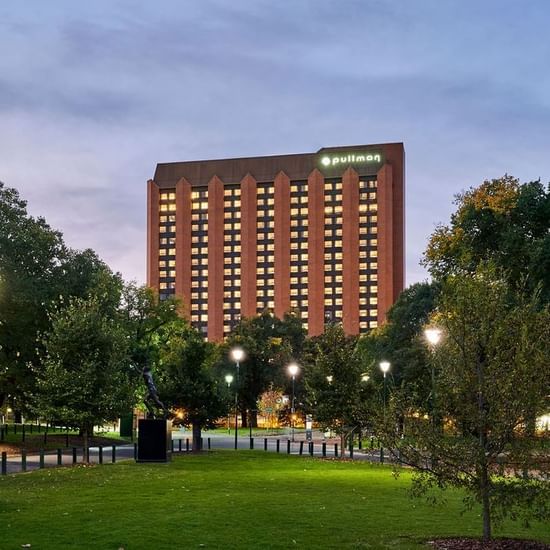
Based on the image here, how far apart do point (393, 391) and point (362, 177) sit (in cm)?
18525

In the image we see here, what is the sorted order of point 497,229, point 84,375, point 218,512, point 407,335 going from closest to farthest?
point 218,512
point 84,375
point 497,229
point 407,335

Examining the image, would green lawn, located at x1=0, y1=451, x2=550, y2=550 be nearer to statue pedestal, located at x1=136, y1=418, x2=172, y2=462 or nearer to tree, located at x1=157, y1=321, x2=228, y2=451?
statue pedestal, located at x1=136, y1=418, x2=172, y2=462

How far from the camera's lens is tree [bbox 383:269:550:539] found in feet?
44.2

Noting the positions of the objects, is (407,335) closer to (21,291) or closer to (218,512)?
(21,291)

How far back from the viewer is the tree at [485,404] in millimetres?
13477

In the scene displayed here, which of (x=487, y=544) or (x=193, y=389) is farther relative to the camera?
(x=193, y=389)

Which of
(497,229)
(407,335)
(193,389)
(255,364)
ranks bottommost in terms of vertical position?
(193,389)

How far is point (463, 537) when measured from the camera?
1512 cm

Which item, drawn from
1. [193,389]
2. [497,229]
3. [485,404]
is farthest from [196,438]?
[485,404]

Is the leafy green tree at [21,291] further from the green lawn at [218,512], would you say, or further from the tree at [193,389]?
the green lawn at [218,512]

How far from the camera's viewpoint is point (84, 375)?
3622 centimetres

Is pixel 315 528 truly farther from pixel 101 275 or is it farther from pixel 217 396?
pixel 101 275

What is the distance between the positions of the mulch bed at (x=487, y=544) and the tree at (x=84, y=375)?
24043 millimetres

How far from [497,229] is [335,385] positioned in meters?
16.0
